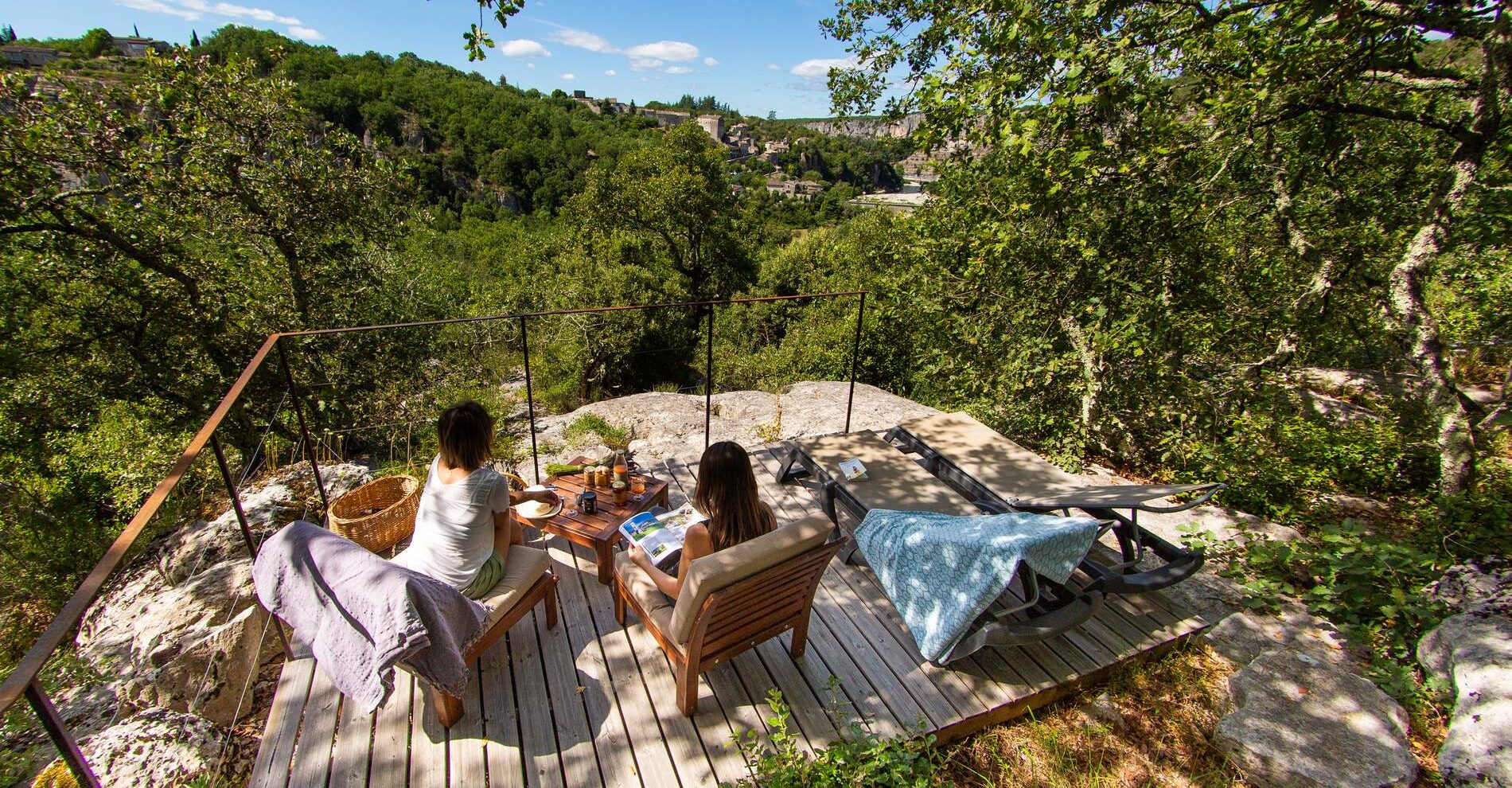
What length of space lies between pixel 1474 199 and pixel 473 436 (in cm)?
717

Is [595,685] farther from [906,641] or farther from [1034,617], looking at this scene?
[1034,617]

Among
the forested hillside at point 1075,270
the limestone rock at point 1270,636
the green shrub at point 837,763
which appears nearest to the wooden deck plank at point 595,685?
the green shrub at point 837,763

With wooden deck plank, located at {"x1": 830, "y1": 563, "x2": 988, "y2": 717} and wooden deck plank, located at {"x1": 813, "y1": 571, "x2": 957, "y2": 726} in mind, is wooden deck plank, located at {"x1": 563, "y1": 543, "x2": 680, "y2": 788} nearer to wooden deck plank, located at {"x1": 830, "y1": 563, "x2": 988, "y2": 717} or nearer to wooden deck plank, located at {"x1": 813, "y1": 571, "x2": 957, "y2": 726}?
wooden deck plank, located at {"x1": 813, "y1": 571, "x2": 957, "y2": 726}

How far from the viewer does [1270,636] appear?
10.8 feet

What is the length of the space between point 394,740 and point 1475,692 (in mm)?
4397

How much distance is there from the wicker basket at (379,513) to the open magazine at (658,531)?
4.14 ft

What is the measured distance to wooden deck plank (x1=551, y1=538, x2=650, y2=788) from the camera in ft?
7.81

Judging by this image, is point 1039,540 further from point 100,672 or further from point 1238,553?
point 100,672

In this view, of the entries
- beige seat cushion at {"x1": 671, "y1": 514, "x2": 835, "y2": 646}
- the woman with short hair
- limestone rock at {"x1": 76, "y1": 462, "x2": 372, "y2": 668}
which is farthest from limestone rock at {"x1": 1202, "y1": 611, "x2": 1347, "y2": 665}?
limestone rock at {"x1": 76, "y1": 462, "x2": 372, "y2": 668}

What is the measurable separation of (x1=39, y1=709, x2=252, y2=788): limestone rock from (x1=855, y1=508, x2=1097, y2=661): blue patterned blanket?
302 centimetres

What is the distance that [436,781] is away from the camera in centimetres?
228

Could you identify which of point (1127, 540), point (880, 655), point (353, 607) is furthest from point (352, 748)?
point (1127, 540)

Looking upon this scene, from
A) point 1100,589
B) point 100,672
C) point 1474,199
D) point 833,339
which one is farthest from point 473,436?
point 833,339

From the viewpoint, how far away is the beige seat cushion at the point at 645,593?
263 cm
